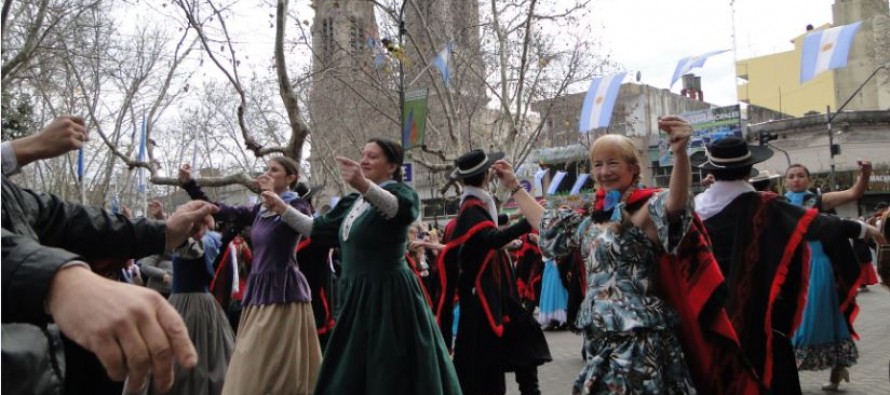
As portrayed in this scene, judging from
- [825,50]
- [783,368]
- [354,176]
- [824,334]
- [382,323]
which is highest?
[825,50]

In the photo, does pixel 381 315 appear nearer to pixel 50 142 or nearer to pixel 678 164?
pixel 678 164

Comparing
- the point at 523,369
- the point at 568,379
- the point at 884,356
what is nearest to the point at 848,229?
the point at 523,369

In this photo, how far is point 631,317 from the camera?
153 inches

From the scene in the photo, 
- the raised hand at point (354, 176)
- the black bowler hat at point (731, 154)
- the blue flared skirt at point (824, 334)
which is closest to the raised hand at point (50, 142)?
the raised hand at point (354, 176)

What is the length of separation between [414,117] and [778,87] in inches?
1802

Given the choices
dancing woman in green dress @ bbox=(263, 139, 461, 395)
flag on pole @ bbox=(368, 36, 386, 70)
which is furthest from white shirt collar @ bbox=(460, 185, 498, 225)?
flag on pole @ bbox=(368, 36, 386, 70)

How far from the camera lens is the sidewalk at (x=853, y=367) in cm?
738

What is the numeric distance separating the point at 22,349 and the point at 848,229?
531 cm

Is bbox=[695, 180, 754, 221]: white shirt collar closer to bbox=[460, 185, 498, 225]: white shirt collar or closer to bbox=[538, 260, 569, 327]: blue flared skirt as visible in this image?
bbox=[460, 185, 498, 225]: white shirt collar

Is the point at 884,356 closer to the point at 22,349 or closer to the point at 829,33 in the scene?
→ the point at 829,33

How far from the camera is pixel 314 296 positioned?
7.35 metres

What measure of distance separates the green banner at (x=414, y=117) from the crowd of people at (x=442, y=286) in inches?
300

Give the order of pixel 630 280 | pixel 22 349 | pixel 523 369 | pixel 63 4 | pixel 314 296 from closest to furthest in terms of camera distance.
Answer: pixel 22 349 → pixel 630 280 → pixel 523 369 → pixel 314 296 → pixel 63 4

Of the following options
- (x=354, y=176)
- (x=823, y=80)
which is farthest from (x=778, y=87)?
(x=354, y=176)
